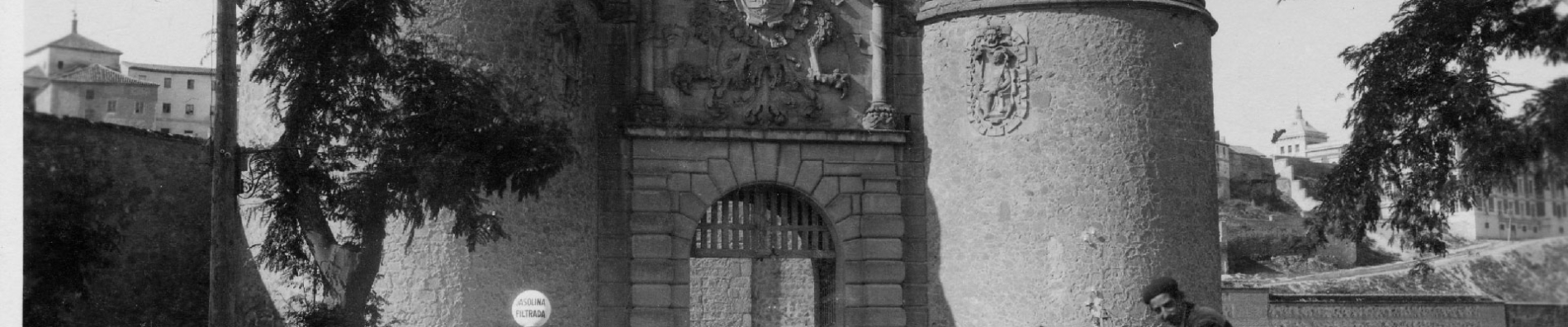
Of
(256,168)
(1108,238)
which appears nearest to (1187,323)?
(256,168)

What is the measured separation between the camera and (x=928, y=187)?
23.5 m

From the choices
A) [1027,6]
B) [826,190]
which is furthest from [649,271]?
[1027,6]

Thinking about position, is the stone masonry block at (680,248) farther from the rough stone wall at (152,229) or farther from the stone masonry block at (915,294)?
the rough stone wall at (152,229)

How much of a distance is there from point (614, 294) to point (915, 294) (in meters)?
4.17

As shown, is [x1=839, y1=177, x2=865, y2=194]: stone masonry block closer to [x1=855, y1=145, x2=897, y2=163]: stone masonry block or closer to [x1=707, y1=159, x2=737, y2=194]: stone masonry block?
[x1=855, y1=145, x2=897, y2=163]: stone masonry block

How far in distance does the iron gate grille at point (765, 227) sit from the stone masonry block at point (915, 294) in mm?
1156

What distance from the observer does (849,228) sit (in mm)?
23062

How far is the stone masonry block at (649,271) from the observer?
22156 mm

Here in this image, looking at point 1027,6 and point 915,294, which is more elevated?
point 1027,6

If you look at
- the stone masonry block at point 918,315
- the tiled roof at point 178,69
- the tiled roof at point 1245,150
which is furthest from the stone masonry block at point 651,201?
the tiled roof at point 1245,150

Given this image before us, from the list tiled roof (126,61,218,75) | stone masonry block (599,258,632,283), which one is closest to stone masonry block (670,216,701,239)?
stone masonry block (599,258,632,283)

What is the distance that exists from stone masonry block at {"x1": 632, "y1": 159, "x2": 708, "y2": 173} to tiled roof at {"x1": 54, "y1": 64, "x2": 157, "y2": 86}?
7.85 m

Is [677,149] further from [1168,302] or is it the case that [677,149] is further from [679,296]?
[1168,302]

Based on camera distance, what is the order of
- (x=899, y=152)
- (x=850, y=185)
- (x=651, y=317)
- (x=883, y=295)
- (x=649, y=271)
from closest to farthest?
(x=651, y=317) < (x=649, y=271) < (x=883, y=295) < (x=850, y=185) < (x=899, y=152)
